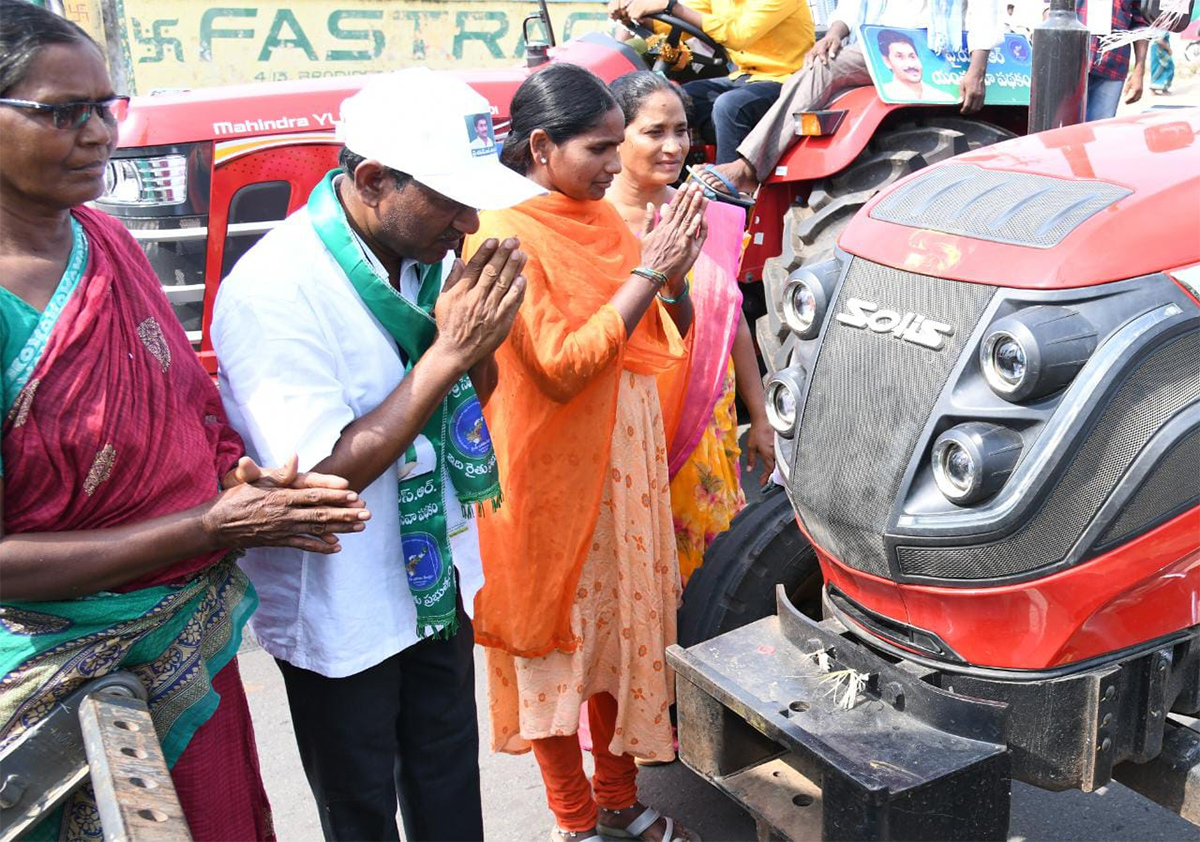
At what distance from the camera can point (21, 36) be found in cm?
166

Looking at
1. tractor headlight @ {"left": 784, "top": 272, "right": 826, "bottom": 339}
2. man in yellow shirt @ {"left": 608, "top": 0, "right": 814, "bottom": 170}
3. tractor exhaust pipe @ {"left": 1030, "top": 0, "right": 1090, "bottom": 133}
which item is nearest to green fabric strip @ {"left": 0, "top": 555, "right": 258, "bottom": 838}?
tractor headlight @ {"left": 784, "top": 272, "right": 826, "bottom": 339}

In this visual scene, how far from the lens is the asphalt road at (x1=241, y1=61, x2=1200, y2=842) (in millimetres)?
2928

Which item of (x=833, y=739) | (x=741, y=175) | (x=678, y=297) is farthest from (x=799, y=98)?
(x=833, y=739)

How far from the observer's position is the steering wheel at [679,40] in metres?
5.18

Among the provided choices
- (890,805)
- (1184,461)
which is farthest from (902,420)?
(890,805)

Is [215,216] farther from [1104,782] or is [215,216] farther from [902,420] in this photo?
[1104,782]

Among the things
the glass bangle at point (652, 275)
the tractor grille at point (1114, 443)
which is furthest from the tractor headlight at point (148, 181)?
the tractor grille at point (1114, 443)

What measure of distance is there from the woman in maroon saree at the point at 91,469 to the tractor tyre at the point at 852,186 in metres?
2.65

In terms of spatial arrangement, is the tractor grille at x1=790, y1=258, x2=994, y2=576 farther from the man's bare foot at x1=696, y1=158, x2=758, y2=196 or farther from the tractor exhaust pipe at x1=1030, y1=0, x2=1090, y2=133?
the man's bare foot at x1=696, y1=158, x2=758, y2=196

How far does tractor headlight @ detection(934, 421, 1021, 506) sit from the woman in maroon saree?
1.00 meters

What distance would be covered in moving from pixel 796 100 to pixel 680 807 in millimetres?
2752

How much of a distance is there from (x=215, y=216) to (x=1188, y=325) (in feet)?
11.8

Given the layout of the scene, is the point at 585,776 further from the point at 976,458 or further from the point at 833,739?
the point at 976,458

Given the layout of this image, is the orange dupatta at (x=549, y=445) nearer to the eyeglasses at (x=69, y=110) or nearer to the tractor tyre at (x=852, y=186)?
the eyeglasses at (x=69, y=110)
